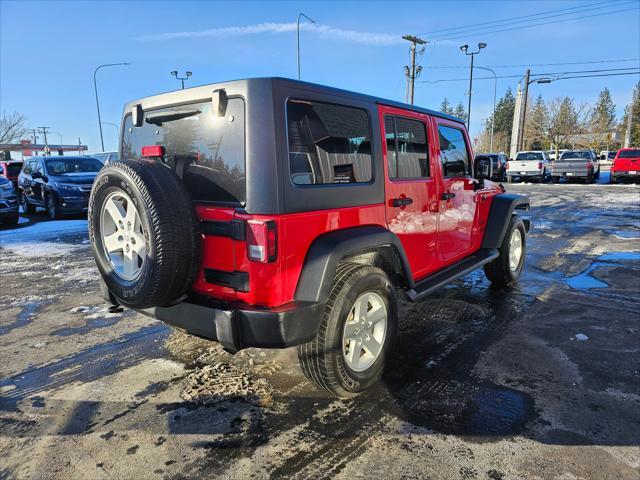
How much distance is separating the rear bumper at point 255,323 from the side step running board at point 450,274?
118 cm

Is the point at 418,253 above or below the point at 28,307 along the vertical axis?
above

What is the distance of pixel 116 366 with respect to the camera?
11.3 feet

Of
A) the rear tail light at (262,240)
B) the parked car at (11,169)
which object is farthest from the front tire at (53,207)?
the rear tail light at (262,240)

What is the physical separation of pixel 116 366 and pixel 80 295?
7.48 feet

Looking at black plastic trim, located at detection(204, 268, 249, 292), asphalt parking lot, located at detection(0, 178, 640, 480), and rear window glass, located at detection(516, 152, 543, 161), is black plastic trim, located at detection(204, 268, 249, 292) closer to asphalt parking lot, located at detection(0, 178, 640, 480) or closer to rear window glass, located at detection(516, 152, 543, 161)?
asphalt parking lot, located at detection(0, 178, 640, 480)

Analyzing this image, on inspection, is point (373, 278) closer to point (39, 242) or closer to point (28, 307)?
point (28, 307)

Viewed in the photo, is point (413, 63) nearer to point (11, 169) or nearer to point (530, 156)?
point (530, 156)

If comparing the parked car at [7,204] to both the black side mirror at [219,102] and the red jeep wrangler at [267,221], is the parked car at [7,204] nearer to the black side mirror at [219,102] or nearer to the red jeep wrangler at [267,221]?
the red jeep wrangler at [267,221]

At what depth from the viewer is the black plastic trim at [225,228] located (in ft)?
8.24

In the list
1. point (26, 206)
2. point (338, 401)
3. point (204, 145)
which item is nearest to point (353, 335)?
point (338, 401)

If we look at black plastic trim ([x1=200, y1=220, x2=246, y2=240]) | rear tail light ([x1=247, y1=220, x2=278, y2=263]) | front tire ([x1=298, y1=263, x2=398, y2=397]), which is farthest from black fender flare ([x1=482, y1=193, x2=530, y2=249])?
black plastic trim ([x1=200, y1=220, x2=246, y2=240])

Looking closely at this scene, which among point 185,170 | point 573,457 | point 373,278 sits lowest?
point 573,457

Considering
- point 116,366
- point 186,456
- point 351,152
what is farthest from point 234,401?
point 351,152

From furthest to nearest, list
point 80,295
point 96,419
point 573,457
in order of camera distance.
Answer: point 80,295 < point 96,419 < point 573,457
